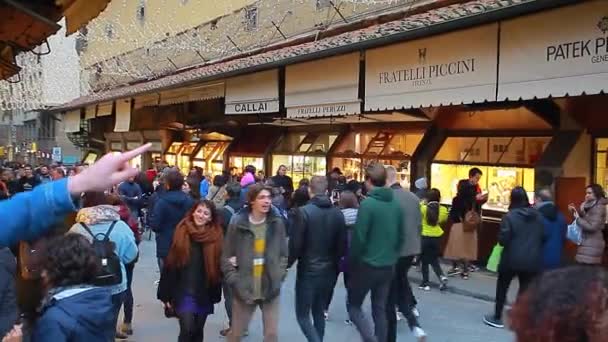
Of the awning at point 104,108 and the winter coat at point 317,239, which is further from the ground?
the awning at point 104,108

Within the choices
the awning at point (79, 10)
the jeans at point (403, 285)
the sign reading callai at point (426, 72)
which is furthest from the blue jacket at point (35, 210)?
the sign reading callai at point (426, 72)

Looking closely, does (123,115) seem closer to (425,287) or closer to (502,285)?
(425,287)

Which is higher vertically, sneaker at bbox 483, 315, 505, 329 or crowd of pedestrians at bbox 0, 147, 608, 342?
crowd of pedestrians at bbox 0, 147, 608, 342

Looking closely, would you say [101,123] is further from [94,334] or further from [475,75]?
[94,334]

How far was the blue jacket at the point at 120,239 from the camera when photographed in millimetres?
5227

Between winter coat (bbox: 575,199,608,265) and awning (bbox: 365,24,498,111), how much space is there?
1.98 metres

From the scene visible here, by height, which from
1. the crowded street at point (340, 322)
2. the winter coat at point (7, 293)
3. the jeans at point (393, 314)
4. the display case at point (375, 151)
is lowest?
the crowded street at point (340, 322)

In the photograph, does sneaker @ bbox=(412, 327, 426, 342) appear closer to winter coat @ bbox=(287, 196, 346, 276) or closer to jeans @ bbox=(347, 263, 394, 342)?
jeans @ bbox=(347, 263, 394, 342)

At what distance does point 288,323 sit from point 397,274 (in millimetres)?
1592

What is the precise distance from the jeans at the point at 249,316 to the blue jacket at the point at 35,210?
3991 mm

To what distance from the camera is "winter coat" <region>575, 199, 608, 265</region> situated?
28.4ft

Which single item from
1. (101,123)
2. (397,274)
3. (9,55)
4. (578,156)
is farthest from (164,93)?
(101,123)

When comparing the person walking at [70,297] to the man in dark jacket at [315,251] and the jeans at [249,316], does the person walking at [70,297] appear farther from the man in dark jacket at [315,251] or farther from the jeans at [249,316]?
the man in dark jacket at [315,251]

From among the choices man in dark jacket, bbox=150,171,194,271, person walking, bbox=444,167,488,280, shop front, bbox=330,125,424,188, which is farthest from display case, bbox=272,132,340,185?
→ man in dark jacket, bbox=150,171,194,271
